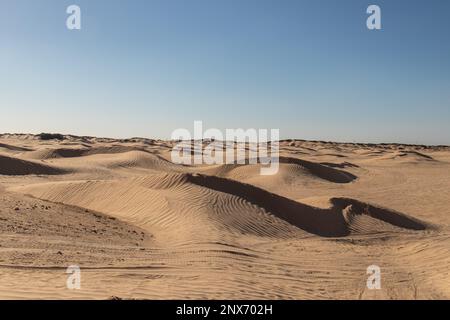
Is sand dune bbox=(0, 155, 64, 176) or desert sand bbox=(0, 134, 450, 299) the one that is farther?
sand dune bbox=(0, 155, 64, 176)

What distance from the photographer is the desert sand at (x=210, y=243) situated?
7.39 metres

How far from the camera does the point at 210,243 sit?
10859mm

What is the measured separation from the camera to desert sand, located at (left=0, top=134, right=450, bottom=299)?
291 inches
